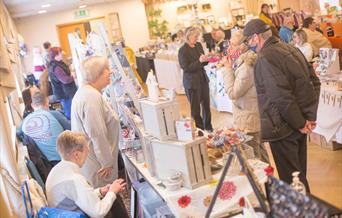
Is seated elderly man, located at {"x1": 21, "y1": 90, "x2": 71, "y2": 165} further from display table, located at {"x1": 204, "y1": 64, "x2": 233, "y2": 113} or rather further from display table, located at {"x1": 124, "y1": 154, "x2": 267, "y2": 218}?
display table, located at {"x1": 204, "y1": 64, "x2": 233, "y2": 113}

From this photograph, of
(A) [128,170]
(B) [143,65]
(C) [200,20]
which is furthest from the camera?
(C) [200,20]

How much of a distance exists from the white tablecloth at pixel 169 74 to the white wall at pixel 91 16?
18.0ft

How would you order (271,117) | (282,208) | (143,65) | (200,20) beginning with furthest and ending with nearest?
(200,20)
(143,65)
(271,117)
(282,208)

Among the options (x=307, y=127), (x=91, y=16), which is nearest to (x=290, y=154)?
(x=307, y=127)

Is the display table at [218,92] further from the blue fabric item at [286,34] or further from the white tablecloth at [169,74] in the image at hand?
the white tablecloth at [169,74]

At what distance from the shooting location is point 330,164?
4363 mm

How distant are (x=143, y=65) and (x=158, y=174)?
33.7ft

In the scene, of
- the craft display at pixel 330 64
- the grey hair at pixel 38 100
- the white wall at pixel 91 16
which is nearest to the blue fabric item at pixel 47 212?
the grey hair at pixel 38 100

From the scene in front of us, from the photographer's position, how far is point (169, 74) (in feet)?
32.8

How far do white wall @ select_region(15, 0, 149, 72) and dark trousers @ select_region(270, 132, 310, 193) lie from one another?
44.7ft

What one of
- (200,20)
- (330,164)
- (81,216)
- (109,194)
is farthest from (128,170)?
(200,20)

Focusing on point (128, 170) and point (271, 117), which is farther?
point (128, 170)

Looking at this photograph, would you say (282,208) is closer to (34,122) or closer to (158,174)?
(158,174)

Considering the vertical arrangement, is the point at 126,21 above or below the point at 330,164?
above
